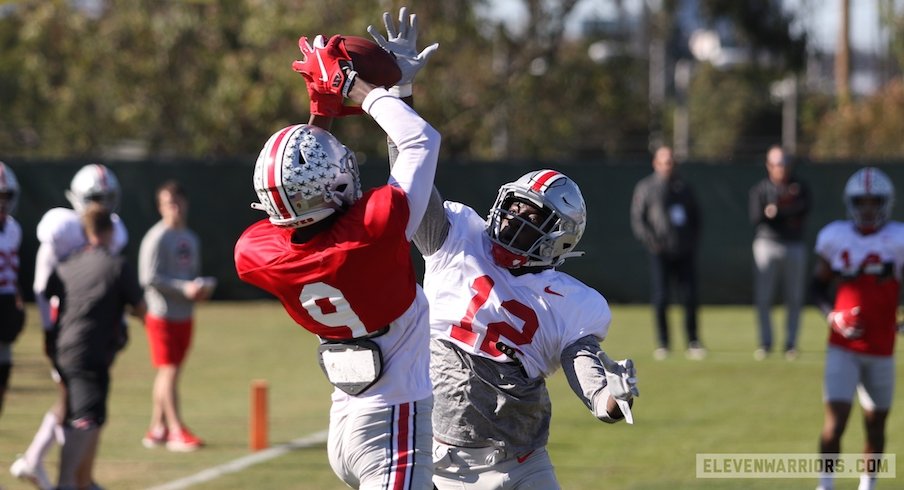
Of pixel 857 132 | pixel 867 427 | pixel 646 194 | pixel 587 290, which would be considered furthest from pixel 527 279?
pixel 857 132

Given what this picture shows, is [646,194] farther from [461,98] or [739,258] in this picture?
[461,98]

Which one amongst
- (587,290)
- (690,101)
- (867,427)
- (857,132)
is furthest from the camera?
(690,101)

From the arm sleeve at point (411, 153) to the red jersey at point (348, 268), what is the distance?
0.05 meters

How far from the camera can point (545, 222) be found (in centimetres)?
469

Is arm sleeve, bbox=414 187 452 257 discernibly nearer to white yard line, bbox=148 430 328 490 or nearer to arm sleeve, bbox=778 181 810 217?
white yard line, bbox=148 430 328 490

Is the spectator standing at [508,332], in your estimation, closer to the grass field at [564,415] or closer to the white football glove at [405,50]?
the white football glove at [405,50]

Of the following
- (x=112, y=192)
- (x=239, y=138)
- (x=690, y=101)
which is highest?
(x=112, y=192)

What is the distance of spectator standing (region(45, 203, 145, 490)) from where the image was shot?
7227mm

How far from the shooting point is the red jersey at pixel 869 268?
7.93m

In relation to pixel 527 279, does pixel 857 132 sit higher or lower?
lower

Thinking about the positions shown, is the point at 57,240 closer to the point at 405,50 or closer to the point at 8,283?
the point at 8,283

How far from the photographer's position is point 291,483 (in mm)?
8383

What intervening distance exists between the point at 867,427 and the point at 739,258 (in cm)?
1183

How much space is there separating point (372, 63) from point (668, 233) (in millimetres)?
10434
